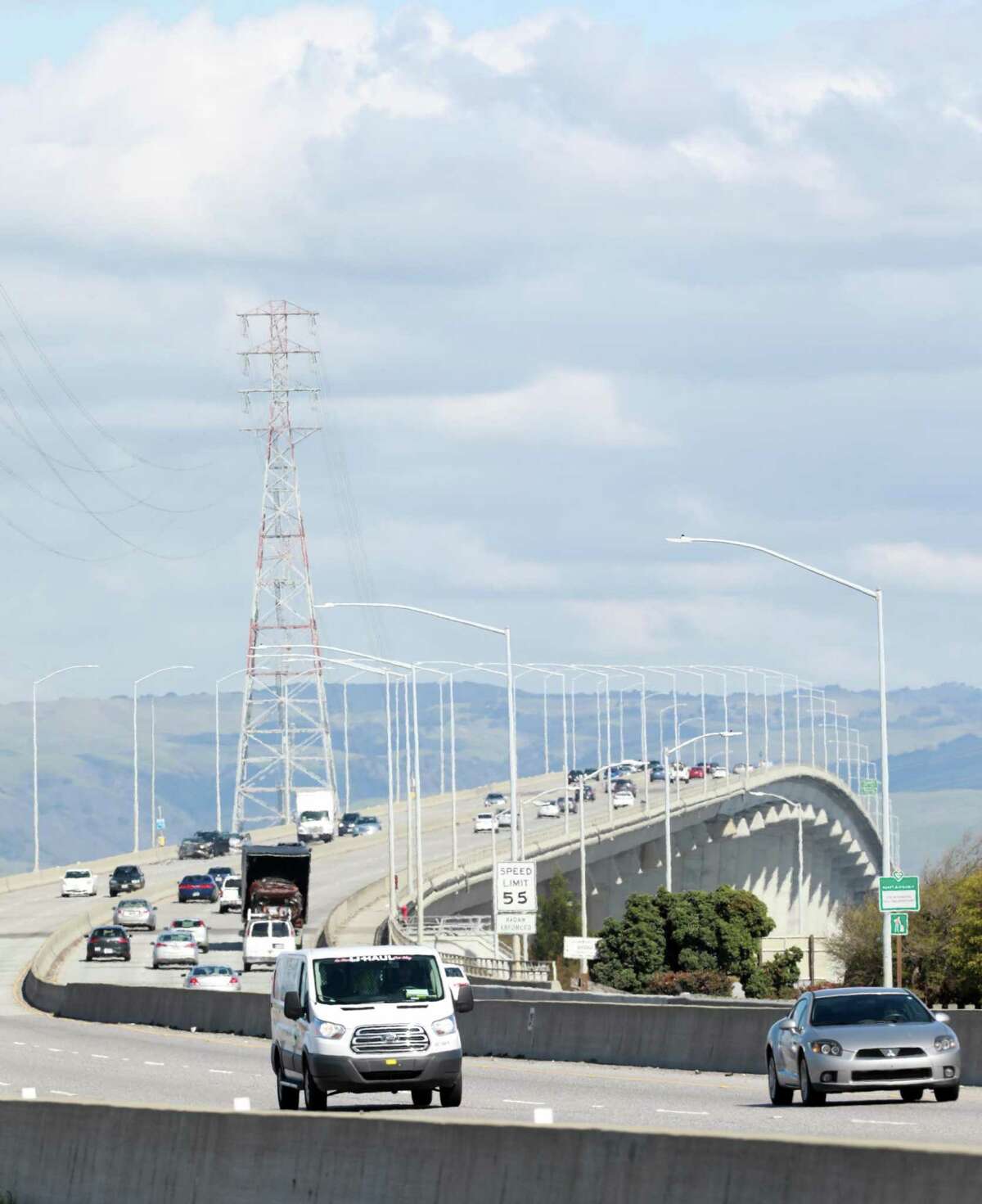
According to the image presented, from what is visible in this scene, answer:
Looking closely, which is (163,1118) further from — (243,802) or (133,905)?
(243,802)

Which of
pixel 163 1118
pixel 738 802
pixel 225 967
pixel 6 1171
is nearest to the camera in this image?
pixel 163 1118

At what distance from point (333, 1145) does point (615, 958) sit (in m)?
93.5

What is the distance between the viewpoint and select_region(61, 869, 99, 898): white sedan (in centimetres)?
11969

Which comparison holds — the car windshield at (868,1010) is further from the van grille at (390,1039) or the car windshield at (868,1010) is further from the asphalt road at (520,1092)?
the van grille at (390,1039)

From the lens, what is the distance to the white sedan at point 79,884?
120 meters

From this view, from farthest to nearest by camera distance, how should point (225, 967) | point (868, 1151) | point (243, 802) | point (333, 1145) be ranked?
point (243, 802) < point (225, 967) < point (333, 1145) < point (868, 1151)

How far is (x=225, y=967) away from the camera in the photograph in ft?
229

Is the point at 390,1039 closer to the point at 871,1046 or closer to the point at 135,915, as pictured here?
the point at 871,1046

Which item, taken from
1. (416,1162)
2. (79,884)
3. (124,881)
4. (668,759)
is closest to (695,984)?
(668,759)

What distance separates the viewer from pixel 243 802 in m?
161

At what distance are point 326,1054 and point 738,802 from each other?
149529mm

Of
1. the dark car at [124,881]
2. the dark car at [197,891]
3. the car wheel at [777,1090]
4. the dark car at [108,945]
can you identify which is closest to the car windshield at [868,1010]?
the car wheel at [777,1090]

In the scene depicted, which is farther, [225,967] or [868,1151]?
[225,967]

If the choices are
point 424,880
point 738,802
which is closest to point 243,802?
point 738,802
